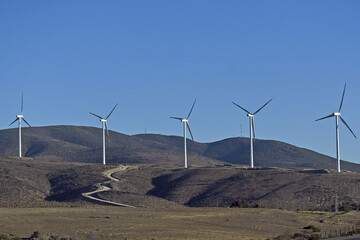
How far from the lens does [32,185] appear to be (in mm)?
127312

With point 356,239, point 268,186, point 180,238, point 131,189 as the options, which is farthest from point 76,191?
point 356,239

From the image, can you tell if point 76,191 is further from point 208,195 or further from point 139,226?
point 139,226

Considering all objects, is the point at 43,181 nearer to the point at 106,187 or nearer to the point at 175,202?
the point at 106,187

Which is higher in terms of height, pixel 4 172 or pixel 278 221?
pixel 4 172

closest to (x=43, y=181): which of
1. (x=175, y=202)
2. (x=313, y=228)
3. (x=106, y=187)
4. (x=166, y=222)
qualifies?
(x=106, y=187)

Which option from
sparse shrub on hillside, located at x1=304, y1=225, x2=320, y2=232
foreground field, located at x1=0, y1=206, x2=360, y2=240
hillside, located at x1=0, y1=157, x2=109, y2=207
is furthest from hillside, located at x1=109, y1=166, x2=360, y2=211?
sparse shrub on hillside, located at x1=304, y1=225, x2=320, y2=232

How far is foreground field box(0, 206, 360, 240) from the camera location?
211 feet

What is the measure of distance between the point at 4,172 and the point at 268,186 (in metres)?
48.6

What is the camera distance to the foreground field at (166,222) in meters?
64.4

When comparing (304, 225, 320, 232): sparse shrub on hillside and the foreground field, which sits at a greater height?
the foreground field

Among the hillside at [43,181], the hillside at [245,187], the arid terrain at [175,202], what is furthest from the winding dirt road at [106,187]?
the hillside at [245,187]

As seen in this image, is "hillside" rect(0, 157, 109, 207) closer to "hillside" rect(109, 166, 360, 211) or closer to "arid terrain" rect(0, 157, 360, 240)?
"arid terrain" rect(0, 157, 360, 240)

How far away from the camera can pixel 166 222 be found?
73688 millimetres

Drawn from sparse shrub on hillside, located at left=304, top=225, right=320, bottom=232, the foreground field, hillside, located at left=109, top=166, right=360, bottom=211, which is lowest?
sparse shrub on hillside, located at left=304, top=225, right=320, bottom=232
